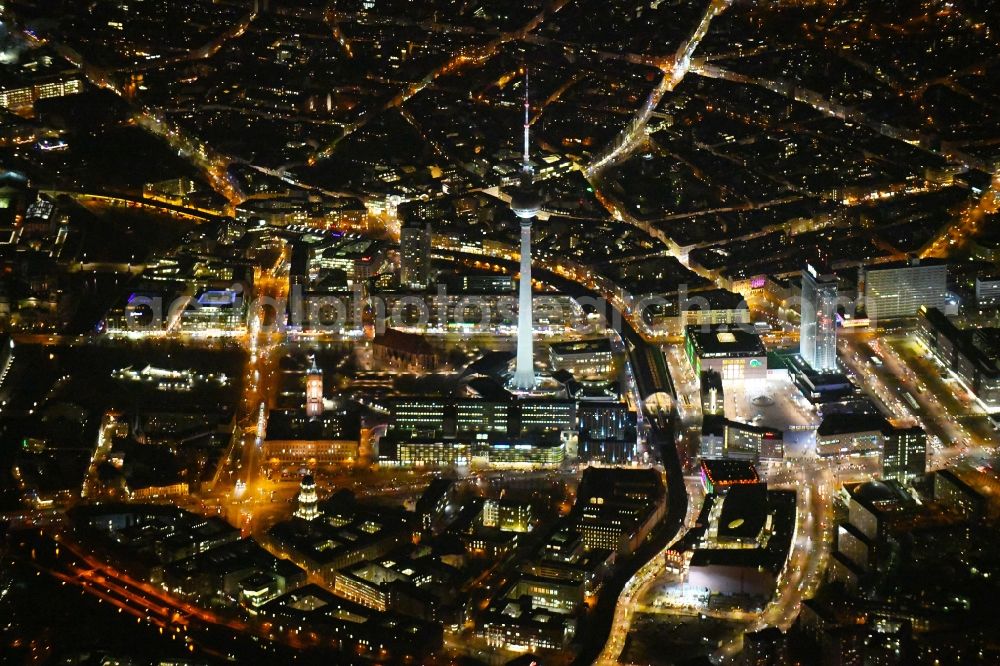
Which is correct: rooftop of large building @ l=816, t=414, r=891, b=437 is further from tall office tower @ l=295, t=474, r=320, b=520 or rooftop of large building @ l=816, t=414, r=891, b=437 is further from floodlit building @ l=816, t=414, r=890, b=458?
tall office tower @ l=295, t=474, r=320, b=520

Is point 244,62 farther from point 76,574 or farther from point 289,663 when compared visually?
point 289,663

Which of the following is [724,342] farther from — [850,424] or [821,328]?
[850,424]

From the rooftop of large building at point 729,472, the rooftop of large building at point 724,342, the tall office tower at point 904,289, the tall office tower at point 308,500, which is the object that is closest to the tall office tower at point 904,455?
the rooftop of large building at point 729,472

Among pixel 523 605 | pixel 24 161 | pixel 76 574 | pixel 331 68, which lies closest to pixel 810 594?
pixel 523 605

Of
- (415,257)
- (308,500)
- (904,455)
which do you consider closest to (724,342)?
(904,455)

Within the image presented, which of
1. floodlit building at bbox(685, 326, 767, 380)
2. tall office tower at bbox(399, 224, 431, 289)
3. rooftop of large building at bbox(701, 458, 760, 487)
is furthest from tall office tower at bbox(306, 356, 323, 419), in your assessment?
floodlit building at bbox(685, 326, 767, 380)
